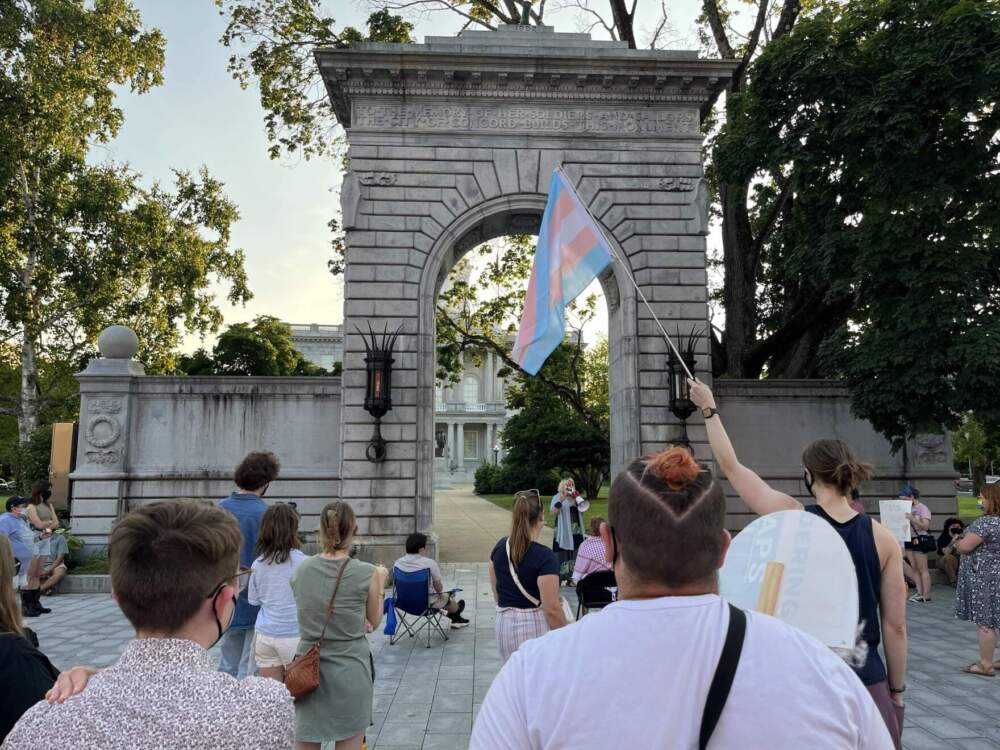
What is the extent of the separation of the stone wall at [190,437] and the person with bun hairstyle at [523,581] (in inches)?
353

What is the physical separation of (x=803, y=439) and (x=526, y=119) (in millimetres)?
9110

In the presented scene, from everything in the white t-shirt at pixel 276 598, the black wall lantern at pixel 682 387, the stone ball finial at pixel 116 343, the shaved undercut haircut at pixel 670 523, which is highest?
the stone ball finial at pixel 116 343

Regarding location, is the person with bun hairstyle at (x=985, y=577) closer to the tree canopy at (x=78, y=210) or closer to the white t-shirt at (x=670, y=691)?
the white t-shirt at (x=670, y=691)

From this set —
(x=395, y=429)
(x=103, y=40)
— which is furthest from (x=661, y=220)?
(x=103, y=40)

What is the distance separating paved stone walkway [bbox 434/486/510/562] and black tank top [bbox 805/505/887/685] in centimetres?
1226

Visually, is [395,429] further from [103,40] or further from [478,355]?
[103,40]

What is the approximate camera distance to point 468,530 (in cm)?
2175

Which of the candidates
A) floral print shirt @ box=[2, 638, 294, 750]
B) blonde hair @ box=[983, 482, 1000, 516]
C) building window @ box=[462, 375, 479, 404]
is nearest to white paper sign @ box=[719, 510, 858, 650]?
floral print shirt @ box=[2, 638, 294, 750]

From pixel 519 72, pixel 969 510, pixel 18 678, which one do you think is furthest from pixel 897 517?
pixel 969 510

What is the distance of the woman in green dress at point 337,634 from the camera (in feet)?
13.3

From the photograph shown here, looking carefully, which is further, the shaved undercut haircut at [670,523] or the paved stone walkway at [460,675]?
the paved stone walkway at [460,675]

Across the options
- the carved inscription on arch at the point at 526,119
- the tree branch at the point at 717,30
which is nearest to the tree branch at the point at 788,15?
the tree branch at the point at 717,30

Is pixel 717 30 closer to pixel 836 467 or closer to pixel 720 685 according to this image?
pixel 836 467

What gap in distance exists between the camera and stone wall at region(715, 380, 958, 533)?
14336 millimetres
